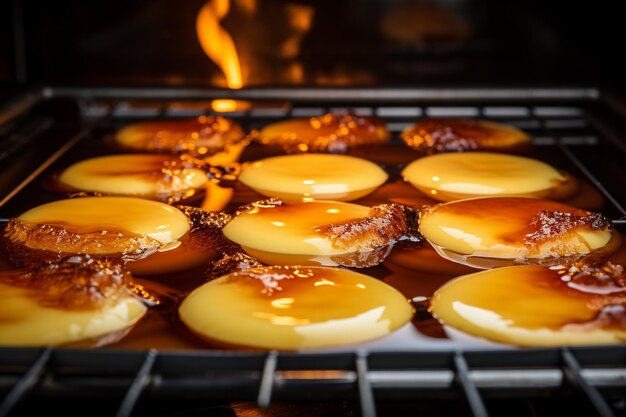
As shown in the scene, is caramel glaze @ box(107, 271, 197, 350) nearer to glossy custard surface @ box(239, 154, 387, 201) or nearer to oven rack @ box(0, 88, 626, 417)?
oven rack @ box(0, 88, 626, 417)

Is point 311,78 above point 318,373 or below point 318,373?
above

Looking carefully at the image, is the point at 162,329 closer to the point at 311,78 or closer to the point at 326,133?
the point at 326,133

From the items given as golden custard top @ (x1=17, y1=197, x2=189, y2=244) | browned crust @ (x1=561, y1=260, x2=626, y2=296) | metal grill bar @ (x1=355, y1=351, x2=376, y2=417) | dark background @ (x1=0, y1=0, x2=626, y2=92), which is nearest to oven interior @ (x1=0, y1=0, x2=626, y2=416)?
dark background @ (x1=0, y1=0, x2=626, y2=92)

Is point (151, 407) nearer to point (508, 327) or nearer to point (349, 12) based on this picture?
point (508, 327)

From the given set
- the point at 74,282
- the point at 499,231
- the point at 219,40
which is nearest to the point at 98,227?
the point at 74,282

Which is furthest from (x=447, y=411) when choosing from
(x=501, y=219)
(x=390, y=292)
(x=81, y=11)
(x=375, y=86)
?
(x=81, y=11)

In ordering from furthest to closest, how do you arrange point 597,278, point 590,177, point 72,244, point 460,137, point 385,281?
point 460,137 → point 590,177 → point 72,244 → point 385,281 → point 597,278
